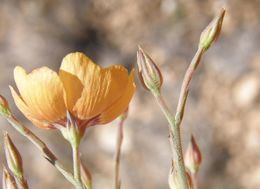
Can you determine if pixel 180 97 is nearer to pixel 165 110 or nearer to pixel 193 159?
pixel 165 110

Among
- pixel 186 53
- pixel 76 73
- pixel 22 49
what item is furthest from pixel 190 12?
pixel 76 73

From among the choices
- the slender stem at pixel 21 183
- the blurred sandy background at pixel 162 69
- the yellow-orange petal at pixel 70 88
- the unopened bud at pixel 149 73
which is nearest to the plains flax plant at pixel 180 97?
the unopened bud at pixel 149 73

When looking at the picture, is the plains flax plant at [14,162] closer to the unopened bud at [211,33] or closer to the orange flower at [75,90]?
the orange flower at [75,90]

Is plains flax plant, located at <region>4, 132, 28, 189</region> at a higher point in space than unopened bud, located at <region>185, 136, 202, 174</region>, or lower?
lower

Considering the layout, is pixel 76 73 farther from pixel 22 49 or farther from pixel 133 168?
pixel 22 49

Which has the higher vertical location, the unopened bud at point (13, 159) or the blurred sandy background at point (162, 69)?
the blurred sandy background at point (162, 69)

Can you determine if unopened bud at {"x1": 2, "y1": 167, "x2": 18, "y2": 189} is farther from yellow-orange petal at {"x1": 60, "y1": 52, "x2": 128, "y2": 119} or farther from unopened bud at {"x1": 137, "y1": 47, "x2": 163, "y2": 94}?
unopened bud at {"x1": 137, "y1": 47, "x2": 163, "y2": 94}

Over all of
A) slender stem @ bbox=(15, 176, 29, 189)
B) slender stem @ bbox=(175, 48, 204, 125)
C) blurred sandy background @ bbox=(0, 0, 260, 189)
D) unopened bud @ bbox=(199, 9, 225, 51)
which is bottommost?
slender stem @ bbox=(15, 176, 29, 189)

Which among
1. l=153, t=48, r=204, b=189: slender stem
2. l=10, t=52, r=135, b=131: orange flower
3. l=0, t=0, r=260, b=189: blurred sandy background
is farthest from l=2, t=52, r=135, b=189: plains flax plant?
l=0, t=0, r=260, b=189: blurred sandy background
